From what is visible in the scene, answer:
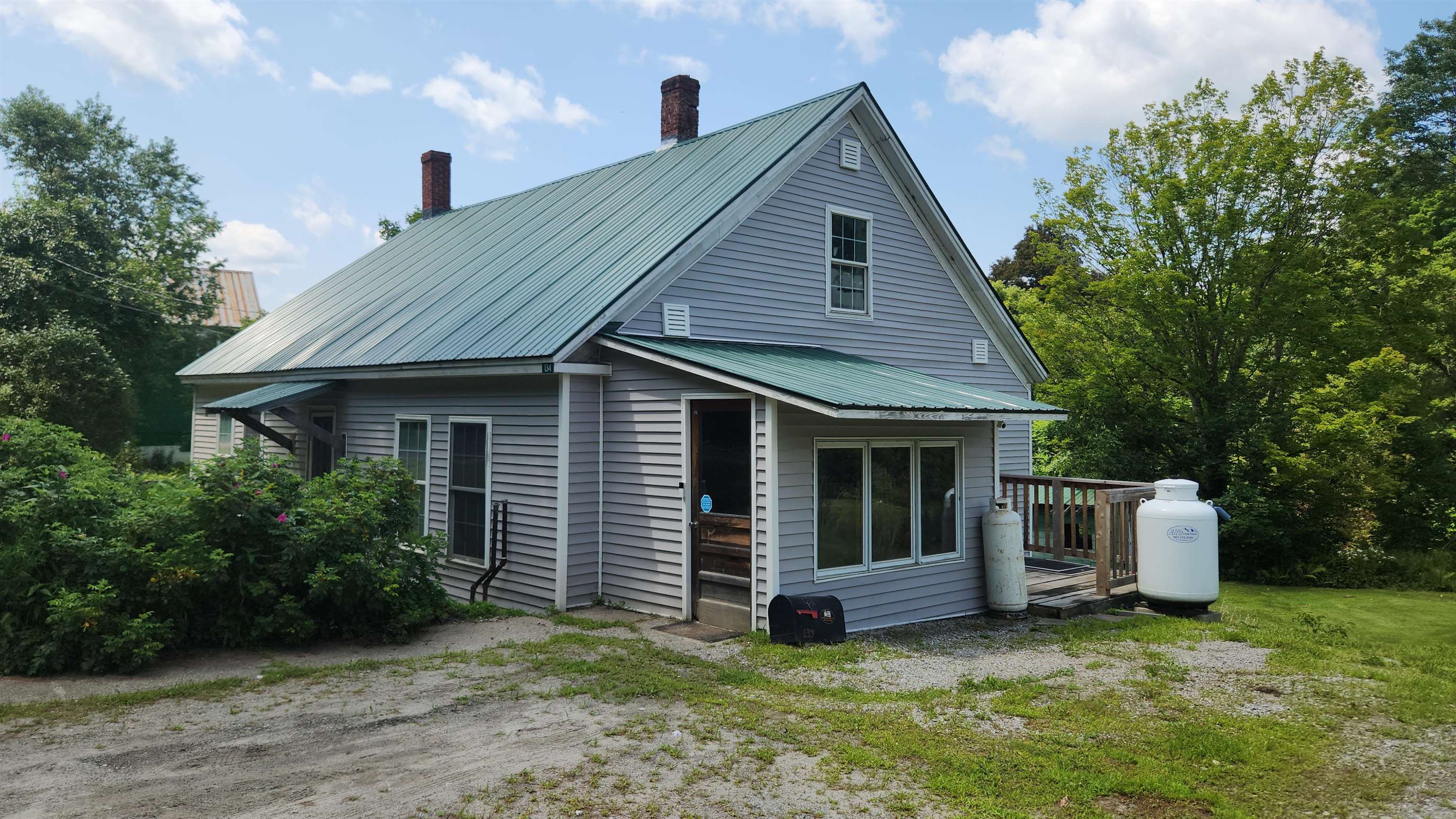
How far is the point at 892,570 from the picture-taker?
10016 millimetres

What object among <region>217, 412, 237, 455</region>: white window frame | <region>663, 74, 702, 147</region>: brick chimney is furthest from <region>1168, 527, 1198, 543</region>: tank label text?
<region>217, 412, 237, 455</region>: white window frame

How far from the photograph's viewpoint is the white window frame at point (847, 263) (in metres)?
13.0

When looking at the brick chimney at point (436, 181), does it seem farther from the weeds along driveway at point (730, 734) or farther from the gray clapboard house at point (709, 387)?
the weeds along driveway at point (730, 734)

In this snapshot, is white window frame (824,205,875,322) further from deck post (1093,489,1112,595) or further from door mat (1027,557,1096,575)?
door mat (1027,557,1096,575)

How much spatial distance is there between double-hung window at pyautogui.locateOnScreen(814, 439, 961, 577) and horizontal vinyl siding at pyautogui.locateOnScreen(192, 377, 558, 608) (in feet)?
10.3

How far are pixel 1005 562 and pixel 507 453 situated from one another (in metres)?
5.99

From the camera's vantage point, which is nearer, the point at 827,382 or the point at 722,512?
the point at 722,512

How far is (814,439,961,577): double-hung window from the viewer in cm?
956

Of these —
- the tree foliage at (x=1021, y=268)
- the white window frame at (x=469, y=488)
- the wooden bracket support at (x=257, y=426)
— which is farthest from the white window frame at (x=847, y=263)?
the tree foliage at (x=1021, y=268)

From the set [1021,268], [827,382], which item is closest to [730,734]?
→ [827,382]

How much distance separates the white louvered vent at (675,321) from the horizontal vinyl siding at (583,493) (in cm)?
103

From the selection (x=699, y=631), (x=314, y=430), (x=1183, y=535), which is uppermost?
(x=314, y=430)

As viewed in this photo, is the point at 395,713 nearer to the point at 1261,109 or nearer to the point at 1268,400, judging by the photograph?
the point at 1268,400

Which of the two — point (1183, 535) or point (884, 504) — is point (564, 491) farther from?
point (1183, 535)
